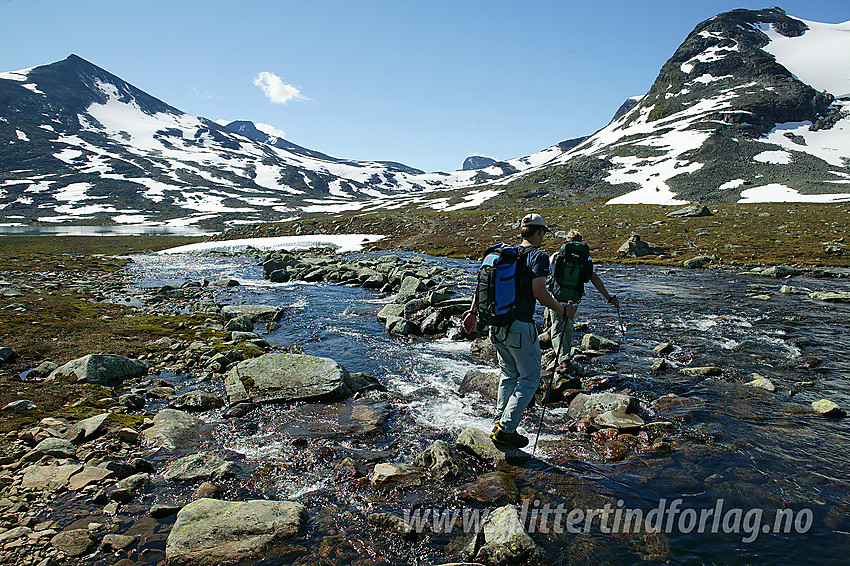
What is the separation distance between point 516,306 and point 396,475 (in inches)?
135

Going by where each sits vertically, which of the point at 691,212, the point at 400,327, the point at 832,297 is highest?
the point at 691,212

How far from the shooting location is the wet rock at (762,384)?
10023 millimetres

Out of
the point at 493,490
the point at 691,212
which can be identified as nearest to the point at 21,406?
the point at 493,490

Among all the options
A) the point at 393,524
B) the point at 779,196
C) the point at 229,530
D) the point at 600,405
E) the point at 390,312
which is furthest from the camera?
the point at 779,196

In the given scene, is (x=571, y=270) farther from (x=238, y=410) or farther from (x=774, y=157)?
(x=774, y=157)

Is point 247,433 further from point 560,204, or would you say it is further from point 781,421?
point 560,204

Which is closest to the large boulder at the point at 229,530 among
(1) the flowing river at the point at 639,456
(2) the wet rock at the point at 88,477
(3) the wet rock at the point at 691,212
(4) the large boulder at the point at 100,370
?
(1) the flowing river at the point at 639,456

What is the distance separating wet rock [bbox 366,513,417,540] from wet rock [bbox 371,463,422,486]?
2.62 ft

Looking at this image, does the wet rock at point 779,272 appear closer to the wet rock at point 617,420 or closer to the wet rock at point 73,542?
the wet rock at point 617,420

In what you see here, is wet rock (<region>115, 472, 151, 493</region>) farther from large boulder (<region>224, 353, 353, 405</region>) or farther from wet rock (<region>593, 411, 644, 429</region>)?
wet rock (<region>593, 411, 644, 429</region>)

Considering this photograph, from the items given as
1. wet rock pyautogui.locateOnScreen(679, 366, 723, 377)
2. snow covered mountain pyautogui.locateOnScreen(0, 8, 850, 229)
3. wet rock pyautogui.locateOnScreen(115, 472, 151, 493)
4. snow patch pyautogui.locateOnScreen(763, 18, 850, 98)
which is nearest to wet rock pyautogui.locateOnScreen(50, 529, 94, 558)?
wet rock pyautogui.locateOnScreen(115, 472, 151, 493)

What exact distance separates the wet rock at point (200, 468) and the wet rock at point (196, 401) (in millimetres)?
2543

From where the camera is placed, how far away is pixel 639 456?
292 inches

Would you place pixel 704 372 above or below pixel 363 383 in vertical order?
above
